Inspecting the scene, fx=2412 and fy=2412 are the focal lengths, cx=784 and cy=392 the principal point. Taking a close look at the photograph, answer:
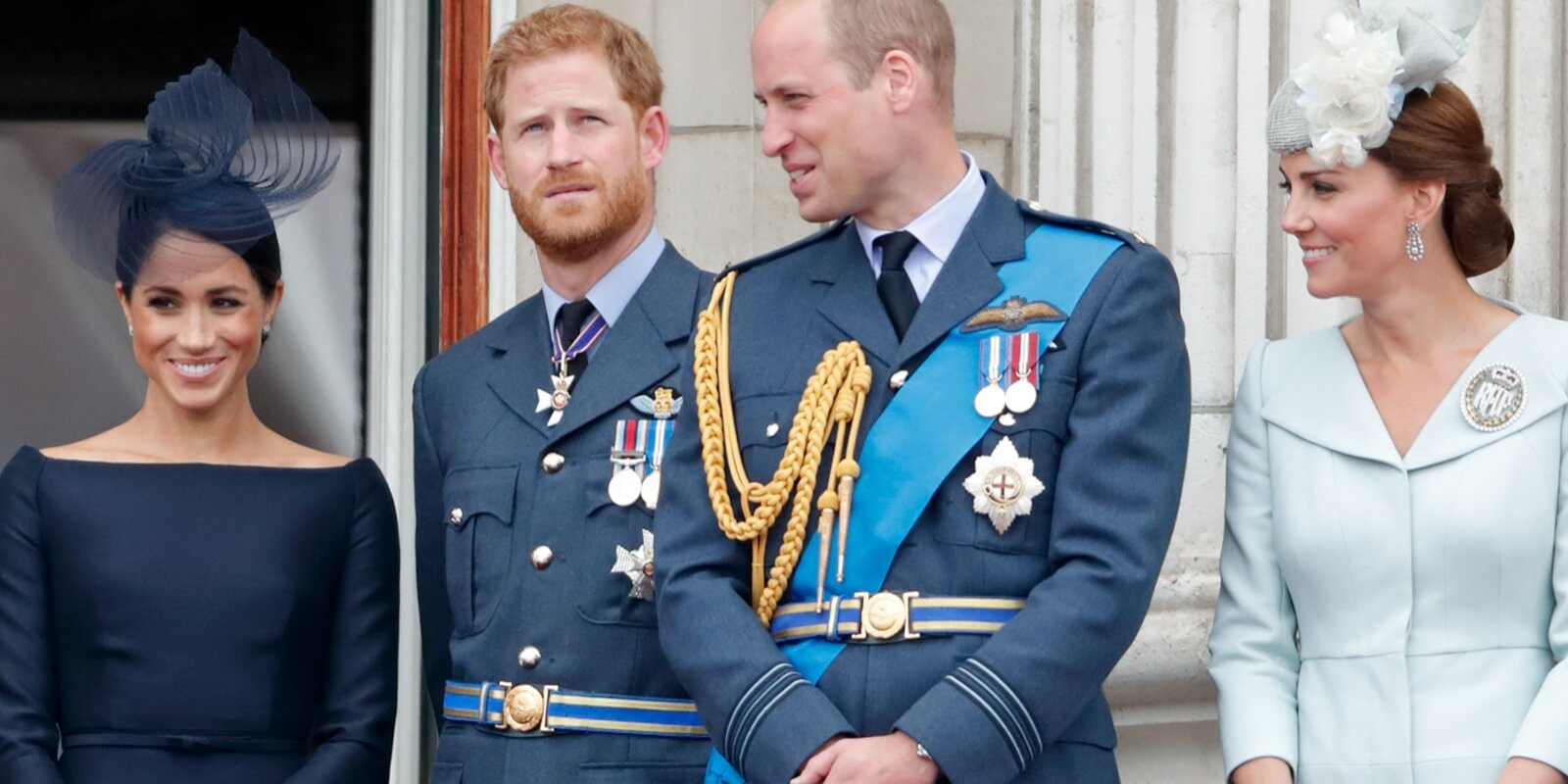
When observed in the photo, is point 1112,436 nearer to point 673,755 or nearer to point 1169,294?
point 1169,294

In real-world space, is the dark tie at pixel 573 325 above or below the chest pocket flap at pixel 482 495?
above

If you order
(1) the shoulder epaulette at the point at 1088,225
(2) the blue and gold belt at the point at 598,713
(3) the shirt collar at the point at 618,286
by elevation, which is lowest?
(2) the blue and gold belt at the point at 598,713

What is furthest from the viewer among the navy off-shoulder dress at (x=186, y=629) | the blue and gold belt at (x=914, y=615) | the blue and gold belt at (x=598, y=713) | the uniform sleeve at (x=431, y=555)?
the uniform sleeve at (x=431, y=555)

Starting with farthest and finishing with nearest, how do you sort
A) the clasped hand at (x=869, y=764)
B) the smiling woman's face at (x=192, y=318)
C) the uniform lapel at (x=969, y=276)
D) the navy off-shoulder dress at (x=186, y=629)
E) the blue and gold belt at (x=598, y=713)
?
the smiling woman's face at (x=192, y=318), the navy off-shoulder dress at (x=186, y=629), the blue and gold belt at (x=598, y=713), the uniform lapel at (x=969, y=276), the clasped hand at (x=869, y=764)

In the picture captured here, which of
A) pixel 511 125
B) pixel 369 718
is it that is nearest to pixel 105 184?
pixel 511 125

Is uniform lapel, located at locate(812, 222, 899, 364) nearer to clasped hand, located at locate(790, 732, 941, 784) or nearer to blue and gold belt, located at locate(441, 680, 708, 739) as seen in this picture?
clasped hand, located at locate(790, 732, 941, 784)

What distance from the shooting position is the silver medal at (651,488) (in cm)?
339

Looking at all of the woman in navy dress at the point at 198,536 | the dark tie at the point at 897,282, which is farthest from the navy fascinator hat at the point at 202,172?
the dark tie at the point at 897,282

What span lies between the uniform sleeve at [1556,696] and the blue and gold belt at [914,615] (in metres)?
0.64

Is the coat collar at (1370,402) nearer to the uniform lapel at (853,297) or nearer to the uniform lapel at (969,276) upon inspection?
the uniform lapel at (969,276)

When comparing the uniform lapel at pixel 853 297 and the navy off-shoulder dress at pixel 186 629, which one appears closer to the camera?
the uniform lapel at pixel 853 297

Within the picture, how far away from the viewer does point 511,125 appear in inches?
142

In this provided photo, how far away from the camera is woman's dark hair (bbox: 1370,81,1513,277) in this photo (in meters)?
3.10

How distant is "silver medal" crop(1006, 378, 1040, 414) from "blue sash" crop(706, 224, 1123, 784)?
38 millimetres
